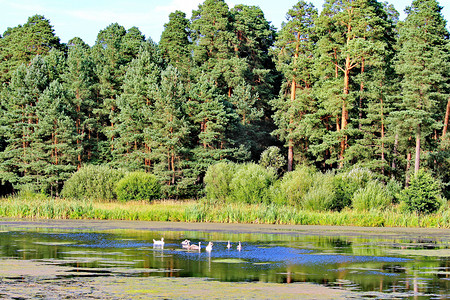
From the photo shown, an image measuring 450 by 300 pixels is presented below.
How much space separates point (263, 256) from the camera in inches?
937

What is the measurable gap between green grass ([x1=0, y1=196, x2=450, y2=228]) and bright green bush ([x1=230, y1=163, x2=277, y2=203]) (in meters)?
6.59

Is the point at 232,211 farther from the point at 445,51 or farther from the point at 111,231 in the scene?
the point at 445,51

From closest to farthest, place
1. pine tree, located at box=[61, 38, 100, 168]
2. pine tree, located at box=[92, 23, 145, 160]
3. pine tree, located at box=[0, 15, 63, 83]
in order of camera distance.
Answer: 1. pine tree, located at box=[61, 38, 100, 168]
2. pine tree, located at box=[92, 23, 145, 160]
3. pine tree, located at box=[0, 15, 63, 83]

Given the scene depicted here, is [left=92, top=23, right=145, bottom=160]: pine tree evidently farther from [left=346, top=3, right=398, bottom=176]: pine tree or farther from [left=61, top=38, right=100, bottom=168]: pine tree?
[left=346, top=3, right=398, bottom=176]: pine tree

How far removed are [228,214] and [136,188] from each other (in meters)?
15.8

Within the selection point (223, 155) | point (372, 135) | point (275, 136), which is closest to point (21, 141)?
point (223, 155)

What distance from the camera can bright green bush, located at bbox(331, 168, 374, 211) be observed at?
45.4 metres

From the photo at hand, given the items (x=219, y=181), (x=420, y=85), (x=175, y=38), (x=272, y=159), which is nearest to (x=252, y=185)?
(x=219, y=181)

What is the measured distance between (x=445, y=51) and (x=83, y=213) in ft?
138

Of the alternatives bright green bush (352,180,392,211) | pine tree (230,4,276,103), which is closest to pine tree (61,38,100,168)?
pine tree (230,4,276,103)

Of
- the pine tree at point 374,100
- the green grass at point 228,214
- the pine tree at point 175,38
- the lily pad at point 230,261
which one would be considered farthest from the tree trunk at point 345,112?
the lily pad at point 230,261

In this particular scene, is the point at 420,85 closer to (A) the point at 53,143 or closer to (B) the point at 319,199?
(B) the point at 319,199

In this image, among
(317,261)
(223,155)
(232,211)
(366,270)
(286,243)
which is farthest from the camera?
(223,155)

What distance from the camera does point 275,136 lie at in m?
81.2
